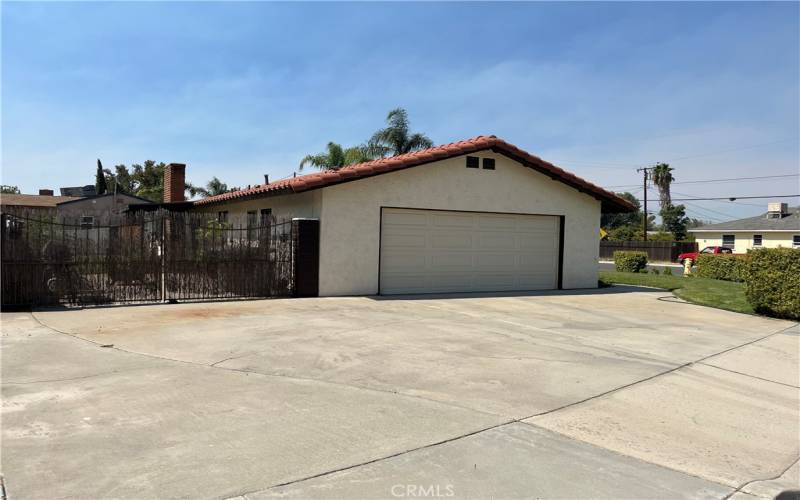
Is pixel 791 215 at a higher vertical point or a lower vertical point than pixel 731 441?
higher

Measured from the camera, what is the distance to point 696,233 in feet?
176

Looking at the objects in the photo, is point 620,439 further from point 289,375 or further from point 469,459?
point 289,375

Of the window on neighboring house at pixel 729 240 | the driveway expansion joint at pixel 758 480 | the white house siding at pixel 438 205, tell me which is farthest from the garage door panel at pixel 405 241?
the window on neighboring house at pixel 729 240

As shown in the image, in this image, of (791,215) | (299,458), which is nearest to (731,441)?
(299,458)

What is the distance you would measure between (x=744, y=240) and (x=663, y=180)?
13.5 m

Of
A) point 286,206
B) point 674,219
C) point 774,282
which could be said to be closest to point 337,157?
point 286,206

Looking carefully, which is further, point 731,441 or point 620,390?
point 620,390

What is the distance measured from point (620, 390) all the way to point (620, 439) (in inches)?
61.5

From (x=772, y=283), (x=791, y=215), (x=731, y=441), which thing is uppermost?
(x=791, y=215)

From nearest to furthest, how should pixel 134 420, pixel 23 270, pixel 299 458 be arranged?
pixel 299 458, pixel 134 420, pixel 23 270

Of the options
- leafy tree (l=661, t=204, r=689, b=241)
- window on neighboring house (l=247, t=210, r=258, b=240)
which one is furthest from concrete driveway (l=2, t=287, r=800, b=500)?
leafy tree (l=661, t=204, r=689, b=241)

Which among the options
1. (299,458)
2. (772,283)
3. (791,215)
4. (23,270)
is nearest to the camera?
(299,458)

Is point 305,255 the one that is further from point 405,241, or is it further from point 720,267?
point 720,267

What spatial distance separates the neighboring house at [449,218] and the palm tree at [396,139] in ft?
42.3
